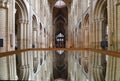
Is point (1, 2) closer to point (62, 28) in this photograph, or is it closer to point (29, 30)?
point (29, 30)

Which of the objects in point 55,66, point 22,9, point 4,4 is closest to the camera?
point 4,4

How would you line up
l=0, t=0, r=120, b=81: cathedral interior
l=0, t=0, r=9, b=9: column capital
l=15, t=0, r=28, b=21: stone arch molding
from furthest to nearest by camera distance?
l=15, t=0, r=28, b=21: stone arch molding, l=0, t=0, r=9, b=9: column capital, l=0, t=0, r=120, b=81: cathedral interior

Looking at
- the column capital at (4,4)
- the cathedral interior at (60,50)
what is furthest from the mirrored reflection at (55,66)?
the column capital at (4,4)

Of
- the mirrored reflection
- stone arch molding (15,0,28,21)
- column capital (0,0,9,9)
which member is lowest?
the mirrored reflection

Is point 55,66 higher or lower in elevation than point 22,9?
lower

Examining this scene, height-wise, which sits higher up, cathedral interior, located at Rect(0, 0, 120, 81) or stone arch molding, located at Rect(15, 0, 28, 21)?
stone arch molding, located at Rect(15, 0, 28, 21)

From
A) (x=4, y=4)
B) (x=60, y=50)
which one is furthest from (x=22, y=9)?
(x=60, y=50)

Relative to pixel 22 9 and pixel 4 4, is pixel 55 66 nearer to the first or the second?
pixel 22 9

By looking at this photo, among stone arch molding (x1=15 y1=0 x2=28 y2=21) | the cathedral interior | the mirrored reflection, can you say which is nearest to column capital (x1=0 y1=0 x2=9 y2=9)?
the cathedral interior

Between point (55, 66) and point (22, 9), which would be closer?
point (55, 66)

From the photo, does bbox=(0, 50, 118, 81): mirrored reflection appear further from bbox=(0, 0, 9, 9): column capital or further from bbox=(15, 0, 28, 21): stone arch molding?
bbox=(15, 0, 28, 21): stone arch molding

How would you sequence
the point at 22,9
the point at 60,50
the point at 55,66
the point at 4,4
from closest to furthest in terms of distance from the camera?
the point at 4,4 → the point at 55,66 → the point at 22,9 → the point at 60,50

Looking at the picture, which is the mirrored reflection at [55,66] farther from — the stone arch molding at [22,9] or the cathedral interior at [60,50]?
the stone arch molding at [22,9]

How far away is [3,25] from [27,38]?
478 centimetres
